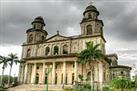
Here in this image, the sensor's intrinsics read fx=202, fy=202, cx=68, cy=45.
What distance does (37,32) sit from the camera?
5412cm

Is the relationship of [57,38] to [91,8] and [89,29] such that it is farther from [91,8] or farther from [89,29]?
[91,8]

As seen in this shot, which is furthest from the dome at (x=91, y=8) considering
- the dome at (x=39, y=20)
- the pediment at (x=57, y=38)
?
the dome at (x=39, y=20)

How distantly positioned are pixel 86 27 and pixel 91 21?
5.96 feet

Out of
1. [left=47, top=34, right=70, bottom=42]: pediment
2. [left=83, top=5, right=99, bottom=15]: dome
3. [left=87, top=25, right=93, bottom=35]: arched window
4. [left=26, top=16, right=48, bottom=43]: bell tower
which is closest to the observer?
[left=87, top=25, right=93, bottom=35]: arched window

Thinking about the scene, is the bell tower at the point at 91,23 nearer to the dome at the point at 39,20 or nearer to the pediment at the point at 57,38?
the pediment at the point at 57,38

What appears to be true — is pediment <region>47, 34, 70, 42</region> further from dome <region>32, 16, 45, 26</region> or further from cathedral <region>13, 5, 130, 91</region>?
dome <region>32, 16, 45, 26</region>

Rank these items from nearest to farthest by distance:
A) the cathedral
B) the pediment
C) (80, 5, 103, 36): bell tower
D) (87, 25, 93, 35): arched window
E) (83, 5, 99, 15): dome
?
the cathedral → (80, 5, 103, 36): bell tower → (87, 25, 93, 35): arched window → (83, 5, 99, 15): dome → the pediment

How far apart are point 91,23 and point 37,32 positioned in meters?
15.3

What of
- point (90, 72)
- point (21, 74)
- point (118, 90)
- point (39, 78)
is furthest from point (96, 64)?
point (21, 74)

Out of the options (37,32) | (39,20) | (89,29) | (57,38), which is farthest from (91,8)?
(37,32)

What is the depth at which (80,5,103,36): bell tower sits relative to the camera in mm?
46750

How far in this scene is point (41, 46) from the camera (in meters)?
51.9

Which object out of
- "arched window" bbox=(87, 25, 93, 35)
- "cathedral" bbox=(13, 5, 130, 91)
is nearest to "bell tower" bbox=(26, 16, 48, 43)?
"cathedral" bbox=(13, 5, 130, 91)

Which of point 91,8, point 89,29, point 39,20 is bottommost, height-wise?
point 89,29
